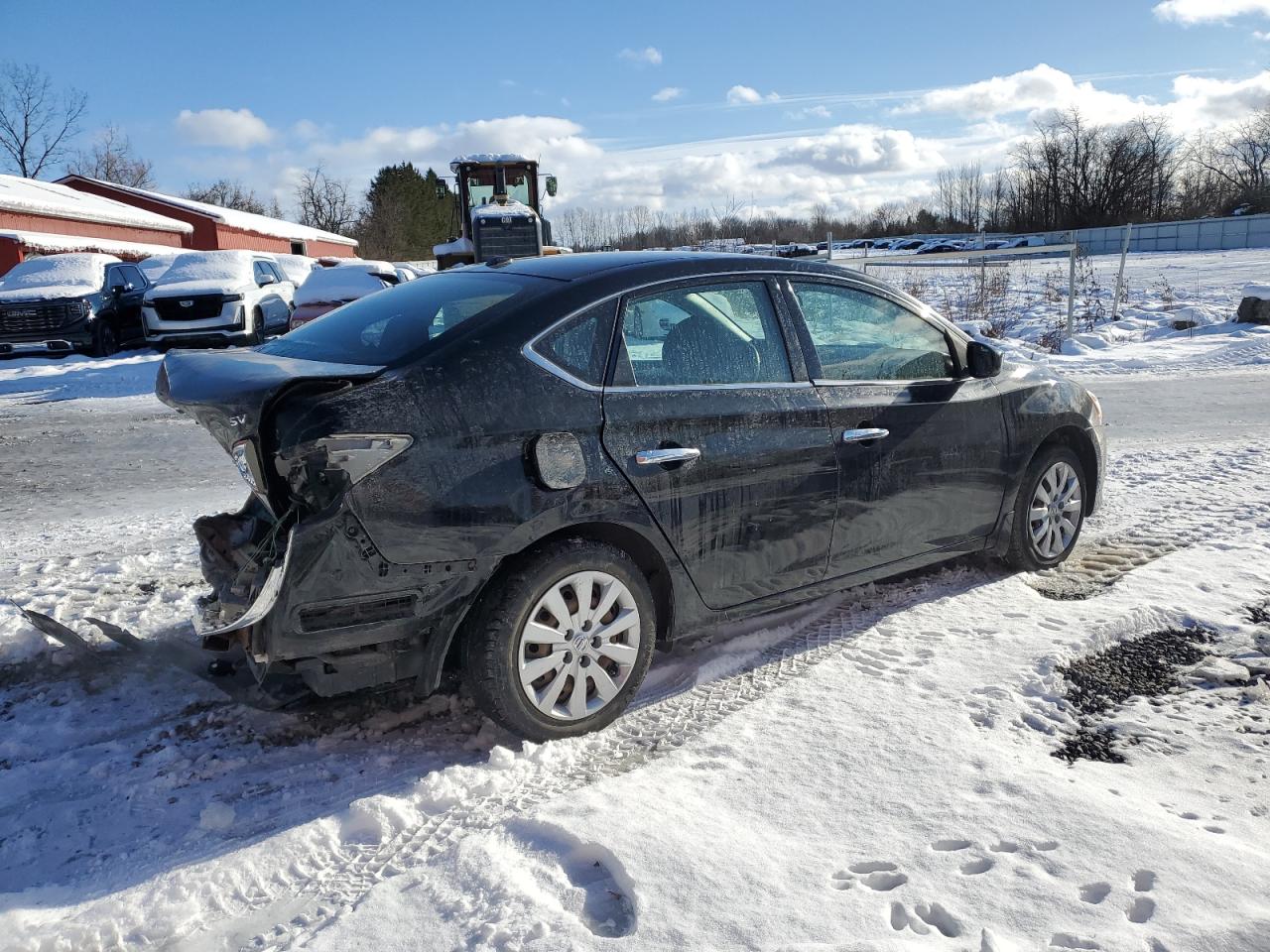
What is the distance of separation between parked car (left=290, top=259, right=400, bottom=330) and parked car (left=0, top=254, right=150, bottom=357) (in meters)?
3.52

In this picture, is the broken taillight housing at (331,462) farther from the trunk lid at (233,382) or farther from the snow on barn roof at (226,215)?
the snow on barn roof at (226,215)

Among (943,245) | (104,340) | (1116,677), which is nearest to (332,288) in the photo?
(104,340)

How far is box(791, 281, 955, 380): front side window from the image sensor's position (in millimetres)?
4039

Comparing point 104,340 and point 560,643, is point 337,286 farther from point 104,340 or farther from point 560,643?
point 560,643

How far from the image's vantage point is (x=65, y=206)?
2825 cm

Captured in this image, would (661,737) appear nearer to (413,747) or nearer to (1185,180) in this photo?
(413,747)

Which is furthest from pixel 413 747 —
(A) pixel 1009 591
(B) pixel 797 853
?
(A) pixel 1009 591

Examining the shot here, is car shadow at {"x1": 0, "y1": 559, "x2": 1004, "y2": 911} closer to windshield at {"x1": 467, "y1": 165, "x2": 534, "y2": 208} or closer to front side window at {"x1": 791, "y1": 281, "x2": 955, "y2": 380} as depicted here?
front side window at {"x1": 791, "y1": 281, "x2": 955, "y2": 380}

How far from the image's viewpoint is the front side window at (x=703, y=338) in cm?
350

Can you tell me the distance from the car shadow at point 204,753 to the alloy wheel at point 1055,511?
4.25 ft

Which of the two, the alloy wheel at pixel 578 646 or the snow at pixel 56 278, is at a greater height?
the snow at pixel 56 278

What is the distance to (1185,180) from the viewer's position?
228ft

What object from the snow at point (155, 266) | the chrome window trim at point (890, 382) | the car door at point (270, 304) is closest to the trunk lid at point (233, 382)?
the chrome window trim at point (890, 382)

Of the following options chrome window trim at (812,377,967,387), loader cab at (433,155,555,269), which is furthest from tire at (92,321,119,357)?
chrome window trim at (812,377,967,387)
